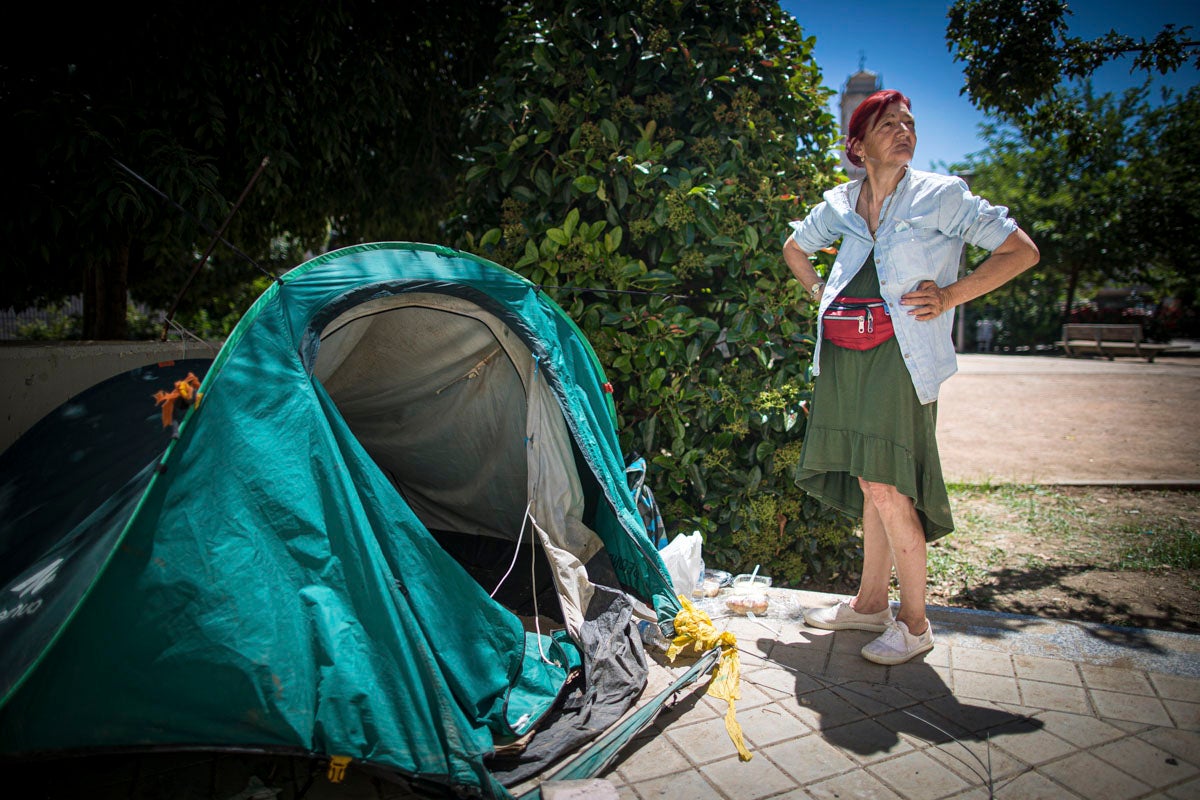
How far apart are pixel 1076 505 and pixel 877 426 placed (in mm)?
3201

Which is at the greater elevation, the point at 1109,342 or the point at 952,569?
the point at 1109,342

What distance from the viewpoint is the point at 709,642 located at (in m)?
2.84

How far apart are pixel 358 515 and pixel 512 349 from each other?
116 cm

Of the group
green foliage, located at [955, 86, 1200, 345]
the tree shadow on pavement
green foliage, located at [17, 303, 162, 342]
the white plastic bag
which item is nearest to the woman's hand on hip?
the tree shadow on pavement

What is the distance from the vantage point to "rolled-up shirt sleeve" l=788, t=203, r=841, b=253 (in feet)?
9.80

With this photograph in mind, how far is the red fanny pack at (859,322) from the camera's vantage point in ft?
8.98

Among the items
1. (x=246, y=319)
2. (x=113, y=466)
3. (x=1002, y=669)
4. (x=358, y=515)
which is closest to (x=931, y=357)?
(x=1002, y=669)

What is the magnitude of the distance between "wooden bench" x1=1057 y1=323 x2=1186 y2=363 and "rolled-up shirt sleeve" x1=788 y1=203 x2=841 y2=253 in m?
14.3

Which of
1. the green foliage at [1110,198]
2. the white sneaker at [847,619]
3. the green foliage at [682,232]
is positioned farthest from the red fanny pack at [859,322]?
the green foliage at [1110,198]

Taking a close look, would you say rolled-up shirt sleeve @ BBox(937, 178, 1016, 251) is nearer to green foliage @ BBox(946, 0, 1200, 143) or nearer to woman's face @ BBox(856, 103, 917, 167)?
woman's face @ BBox(856, 103, 917, 167)

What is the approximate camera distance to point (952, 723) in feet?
7.85

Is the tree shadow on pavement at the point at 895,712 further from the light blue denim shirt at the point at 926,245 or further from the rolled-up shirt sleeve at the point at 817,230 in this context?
the rolled-up shirt sleeve at the point at 817,230

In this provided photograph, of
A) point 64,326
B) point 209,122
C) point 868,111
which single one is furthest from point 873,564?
point 64,326

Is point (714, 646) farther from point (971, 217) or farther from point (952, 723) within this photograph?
point (971, 217)
